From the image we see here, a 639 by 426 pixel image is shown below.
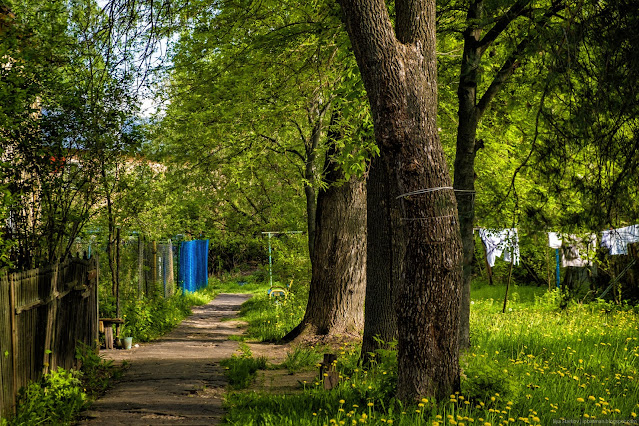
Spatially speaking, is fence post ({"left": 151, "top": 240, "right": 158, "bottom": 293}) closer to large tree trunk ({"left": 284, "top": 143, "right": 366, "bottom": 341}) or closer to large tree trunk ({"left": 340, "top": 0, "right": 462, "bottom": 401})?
large tree trunk ({"left": 284, "top": 143, "right": 366, "bottom": 341})

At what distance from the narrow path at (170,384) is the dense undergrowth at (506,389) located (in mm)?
503

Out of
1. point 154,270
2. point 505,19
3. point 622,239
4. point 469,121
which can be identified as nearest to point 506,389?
point 469,121

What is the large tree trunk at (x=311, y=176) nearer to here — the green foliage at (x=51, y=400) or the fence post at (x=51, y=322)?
the fence post at (x=51, y=322)

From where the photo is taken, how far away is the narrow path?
268 inches

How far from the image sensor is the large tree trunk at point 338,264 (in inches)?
478

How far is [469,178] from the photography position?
7859 mm

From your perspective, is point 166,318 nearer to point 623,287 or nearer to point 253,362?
point 253,362

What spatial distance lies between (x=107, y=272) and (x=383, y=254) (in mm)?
6789

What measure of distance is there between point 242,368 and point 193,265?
15.8 meters

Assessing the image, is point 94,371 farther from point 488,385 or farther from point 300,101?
point 300,101

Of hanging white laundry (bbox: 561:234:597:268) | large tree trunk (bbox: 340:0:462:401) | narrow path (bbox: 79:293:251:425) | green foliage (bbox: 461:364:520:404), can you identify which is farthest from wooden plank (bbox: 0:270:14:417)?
hanging white laundry (bbox: 561:234:597:268)

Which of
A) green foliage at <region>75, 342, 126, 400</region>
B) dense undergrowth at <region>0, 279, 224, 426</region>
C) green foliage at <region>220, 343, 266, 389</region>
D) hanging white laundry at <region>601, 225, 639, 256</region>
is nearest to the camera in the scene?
dense undergrowth at <region>0, 279, 224, 426</region>

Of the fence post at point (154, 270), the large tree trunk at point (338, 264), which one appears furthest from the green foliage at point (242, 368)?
the fence post at point (154, 270)

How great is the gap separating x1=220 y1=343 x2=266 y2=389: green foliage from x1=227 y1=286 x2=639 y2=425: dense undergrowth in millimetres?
983
